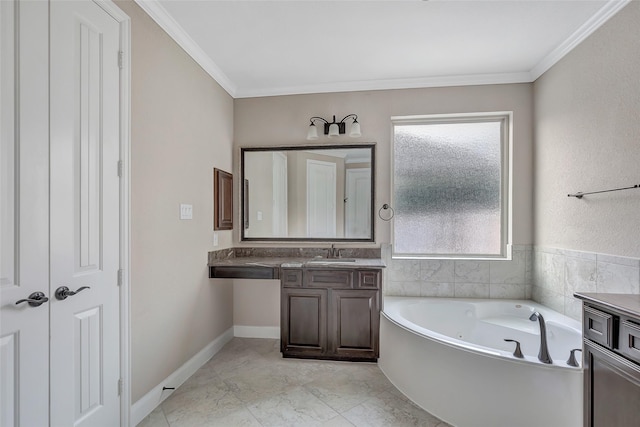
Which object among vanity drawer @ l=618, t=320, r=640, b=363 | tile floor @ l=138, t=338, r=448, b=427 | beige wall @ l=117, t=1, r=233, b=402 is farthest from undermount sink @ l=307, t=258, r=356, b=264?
vanity drawer @ l=618, t=320, r=640, b=363

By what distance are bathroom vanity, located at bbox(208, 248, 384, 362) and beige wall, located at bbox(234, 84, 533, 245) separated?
61cm

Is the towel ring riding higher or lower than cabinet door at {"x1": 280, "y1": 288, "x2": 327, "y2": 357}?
higher

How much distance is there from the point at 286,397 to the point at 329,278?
978mm

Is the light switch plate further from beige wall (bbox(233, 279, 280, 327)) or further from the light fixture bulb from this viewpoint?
the light fixture bulb

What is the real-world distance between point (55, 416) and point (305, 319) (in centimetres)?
Answer: 177

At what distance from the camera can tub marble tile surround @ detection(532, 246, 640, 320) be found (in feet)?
6.49

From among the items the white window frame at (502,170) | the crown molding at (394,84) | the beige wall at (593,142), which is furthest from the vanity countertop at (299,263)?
the crown molding at (394,84)

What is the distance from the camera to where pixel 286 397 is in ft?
7.52

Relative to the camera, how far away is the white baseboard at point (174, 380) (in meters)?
1.99

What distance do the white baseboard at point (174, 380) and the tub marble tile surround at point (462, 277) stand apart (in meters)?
1.75

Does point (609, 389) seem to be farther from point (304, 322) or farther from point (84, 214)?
point (84, 214)
